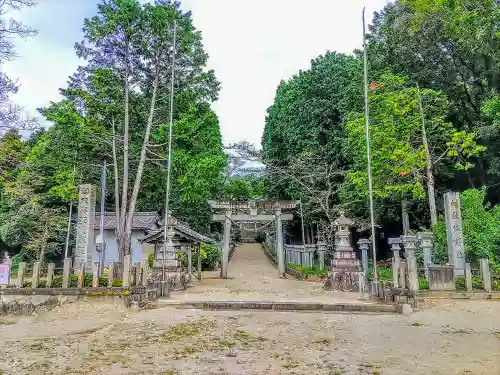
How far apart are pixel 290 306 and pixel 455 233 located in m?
6.46

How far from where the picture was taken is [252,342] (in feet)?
19.9

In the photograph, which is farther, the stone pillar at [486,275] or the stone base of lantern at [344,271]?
the stone base of lantern at [344,271]

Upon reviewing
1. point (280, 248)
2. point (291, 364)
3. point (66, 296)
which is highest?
point (280, 248)

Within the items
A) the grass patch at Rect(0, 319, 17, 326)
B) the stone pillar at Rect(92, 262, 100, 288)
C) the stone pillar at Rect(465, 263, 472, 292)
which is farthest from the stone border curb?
the grass patch at Rect(0, 319, 17, 326)

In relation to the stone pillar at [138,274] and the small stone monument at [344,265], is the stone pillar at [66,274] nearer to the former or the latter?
the stone pillar at [138,274]

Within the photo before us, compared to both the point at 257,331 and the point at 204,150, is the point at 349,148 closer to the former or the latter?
the point at 204,150

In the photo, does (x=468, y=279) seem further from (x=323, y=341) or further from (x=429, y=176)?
(x=429, y=176)

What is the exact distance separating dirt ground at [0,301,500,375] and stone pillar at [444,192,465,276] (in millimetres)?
2951

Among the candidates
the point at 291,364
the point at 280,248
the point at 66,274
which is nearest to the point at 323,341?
the point at 291,364

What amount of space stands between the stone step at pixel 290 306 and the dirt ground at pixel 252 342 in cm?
43

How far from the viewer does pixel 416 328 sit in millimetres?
7117

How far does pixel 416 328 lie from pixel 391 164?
10.5 m

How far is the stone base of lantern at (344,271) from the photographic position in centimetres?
1273

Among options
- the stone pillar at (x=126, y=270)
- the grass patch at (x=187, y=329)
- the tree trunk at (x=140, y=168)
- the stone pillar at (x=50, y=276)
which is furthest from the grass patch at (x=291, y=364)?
the tree trunk at (x=140, y=168)
